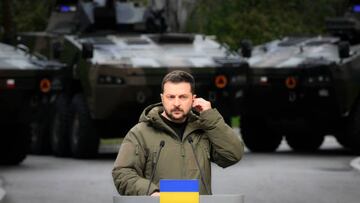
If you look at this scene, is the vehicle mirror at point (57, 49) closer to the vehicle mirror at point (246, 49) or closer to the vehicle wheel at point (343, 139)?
the vehicle mirror at point (246, 49)

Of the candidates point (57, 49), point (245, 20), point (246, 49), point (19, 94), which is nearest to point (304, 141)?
point (246, 49)

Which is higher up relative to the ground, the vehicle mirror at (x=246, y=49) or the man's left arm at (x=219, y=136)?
the man's left arm at (x=219, y=136)

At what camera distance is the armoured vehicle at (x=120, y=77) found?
68.8 ft

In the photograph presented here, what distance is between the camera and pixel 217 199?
6.36 metres

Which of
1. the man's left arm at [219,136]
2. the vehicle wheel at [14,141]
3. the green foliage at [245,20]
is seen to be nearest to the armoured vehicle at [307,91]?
the vehicle wheel at [14,141]

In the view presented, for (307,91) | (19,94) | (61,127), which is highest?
(19,94)

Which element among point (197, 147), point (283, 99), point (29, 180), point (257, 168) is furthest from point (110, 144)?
point (197, 147)

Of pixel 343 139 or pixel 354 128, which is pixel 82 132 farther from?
pixel 343 139

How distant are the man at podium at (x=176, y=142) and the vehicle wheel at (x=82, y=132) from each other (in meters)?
14.4

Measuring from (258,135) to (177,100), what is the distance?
57.1 feet

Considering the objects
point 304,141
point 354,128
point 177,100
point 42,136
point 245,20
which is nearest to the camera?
point 177,100

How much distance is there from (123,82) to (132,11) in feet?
13.6

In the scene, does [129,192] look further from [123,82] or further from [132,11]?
[132,11]

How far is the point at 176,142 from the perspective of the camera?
6875 mm
